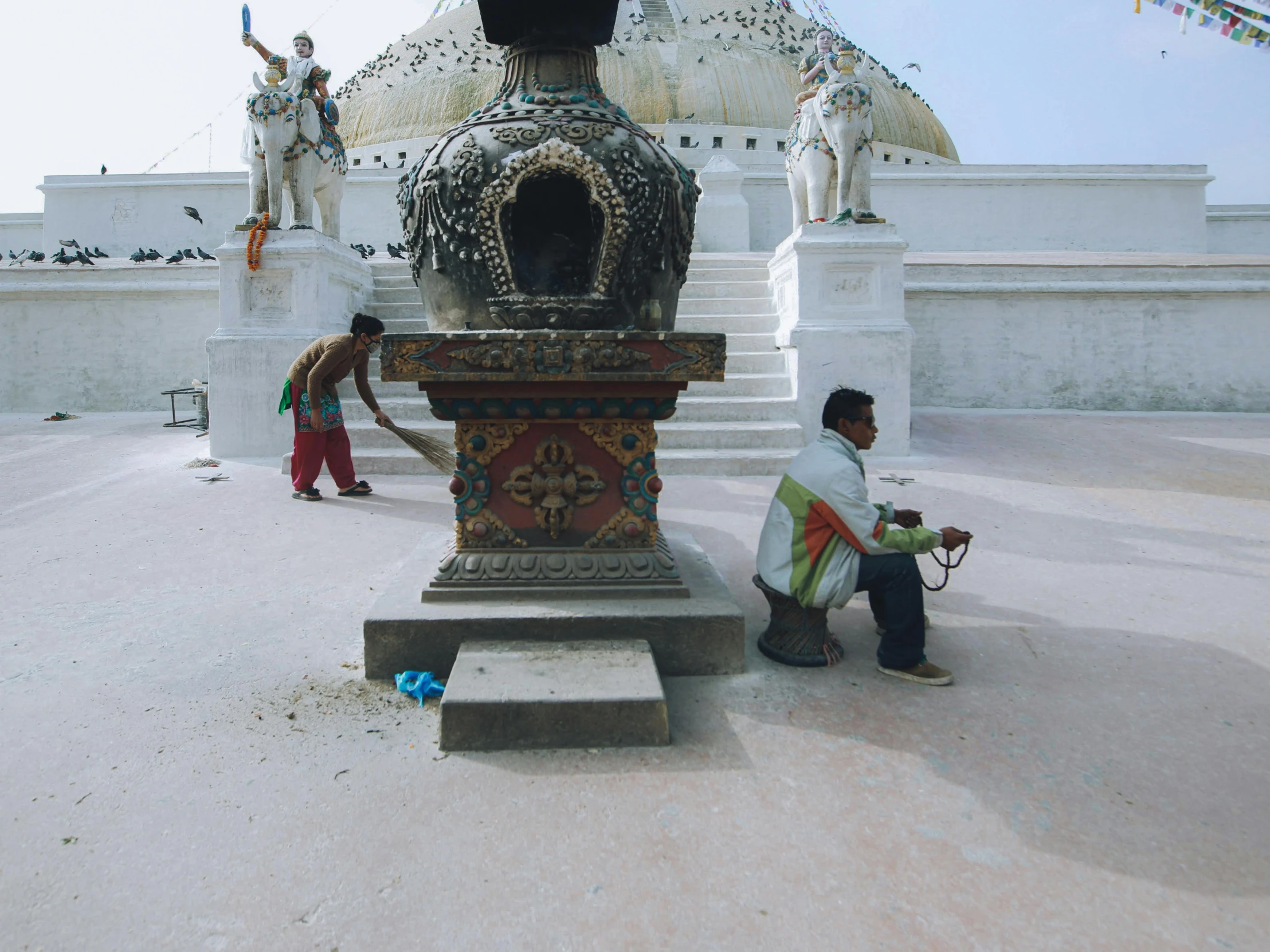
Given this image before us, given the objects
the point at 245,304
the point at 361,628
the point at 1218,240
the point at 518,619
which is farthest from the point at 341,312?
the point at 1218,240

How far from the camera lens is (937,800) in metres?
2.14

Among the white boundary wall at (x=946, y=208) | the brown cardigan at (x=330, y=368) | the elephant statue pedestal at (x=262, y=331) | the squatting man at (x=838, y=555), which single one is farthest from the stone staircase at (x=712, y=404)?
the white boundary wall at (x=946, y=208)

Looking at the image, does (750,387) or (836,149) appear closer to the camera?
(750,387)

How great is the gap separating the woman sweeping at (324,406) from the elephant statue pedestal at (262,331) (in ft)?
5.18

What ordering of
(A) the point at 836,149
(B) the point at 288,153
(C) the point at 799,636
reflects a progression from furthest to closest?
(B) the point at 288,153, (A) the point at 836,149, (C) the point at 799,636

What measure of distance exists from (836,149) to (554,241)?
17.4 ft

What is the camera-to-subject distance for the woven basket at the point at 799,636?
299cm

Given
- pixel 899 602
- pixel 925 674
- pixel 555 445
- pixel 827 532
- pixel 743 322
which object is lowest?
pixel 925 674

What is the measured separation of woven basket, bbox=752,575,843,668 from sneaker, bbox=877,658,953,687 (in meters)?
0.25

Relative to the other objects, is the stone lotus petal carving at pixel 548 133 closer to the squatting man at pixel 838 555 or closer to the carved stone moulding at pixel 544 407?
the carved stone moulding at pixel 544 407

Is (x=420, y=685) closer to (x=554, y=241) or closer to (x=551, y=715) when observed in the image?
(x=551, y=715)

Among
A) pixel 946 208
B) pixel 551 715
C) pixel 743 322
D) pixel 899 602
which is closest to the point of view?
pixel 551 715

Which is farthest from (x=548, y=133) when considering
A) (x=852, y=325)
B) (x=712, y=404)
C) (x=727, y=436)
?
(x=852, y=325)

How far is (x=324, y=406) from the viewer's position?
237 inches
